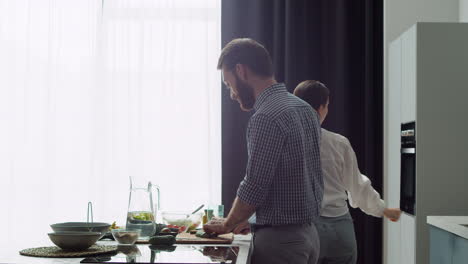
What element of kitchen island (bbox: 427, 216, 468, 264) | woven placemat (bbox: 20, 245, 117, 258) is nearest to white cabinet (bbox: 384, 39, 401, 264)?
kitchen island (bbox: 427, 216, 468, 264)

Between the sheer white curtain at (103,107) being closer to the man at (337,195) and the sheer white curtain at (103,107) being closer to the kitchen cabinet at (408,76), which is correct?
the kitchen cabinet at (408,76)

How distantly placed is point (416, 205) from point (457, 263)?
1167 millimetres

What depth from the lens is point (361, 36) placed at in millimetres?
4820

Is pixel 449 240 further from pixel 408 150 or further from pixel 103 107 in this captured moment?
pixel 103 107

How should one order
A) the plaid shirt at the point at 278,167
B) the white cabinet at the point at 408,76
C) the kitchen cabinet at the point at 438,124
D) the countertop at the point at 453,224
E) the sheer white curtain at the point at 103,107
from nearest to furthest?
1. the plaid shirt at the point at 278,167
2. the countertop at the point at 453,224
3. the kitchen cabinet at the point at 438,124
4. the white cabinet at the point at 408,76
5. the sheer white curtain at the point at 103,107

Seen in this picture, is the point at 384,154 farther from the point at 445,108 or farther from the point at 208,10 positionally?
the point at 208,10

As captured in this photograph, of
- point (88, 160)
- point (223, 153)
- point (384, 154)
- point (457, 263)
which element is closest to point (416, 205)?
point (384, 154)

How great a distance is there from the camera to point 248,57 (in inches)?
83.3

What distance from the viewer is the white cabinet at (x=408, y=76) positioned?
12.3 ft

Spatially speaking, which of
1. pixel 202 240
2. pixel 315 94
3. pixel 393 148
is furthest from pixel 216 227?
pixel 393 148

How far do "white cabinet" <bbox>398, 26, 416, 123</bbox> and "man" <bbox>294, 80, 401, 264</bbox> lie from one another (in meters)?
1.10

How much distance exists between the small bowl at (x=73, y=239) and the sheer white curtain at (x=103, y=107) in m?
2.90

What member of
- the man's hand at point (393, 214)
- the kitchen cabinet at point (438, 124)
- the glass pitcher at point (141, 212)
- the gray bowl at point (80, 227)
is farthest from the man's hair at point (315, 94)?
the kitchen cabinet at point (438, 124)

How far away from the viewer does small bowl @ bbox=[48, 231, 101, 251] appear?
6.24 ft
